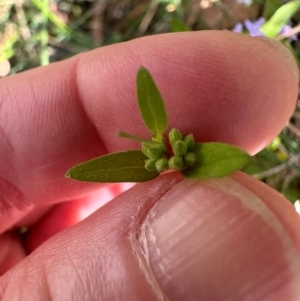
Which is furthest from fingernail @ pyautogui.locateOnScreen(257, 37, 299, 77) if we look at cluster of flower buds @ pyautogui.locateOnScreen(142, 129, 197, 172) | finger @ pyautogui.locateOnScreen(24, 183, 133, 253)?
finger @ pyautogui.locateOnScreen(24, 183, 133, 253)

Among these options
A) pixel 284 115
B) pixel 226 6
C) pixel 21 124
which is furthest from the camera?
pixel 226 6

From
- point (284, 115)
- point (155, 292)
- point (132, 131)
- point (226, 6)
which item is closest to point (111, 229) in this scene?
point (155, 292)

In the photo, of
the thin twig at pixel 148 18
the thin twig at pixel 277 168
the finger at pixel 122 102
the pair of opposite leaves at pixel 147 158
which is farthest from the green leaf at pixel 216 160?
the thin twig at pixel 148 18

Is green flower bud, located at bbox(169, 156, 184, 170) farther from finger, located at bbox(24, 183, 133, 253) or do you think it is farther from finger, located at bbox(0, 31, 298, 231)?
finger, located at bbox(24, 183, 133, 253)

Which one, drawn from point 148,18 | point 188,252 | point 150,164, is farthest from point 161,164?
point 148,18

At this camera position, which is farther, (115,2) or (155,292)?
(115,2)

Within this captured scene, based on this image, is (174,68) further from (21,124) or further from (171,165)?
(21,124)
